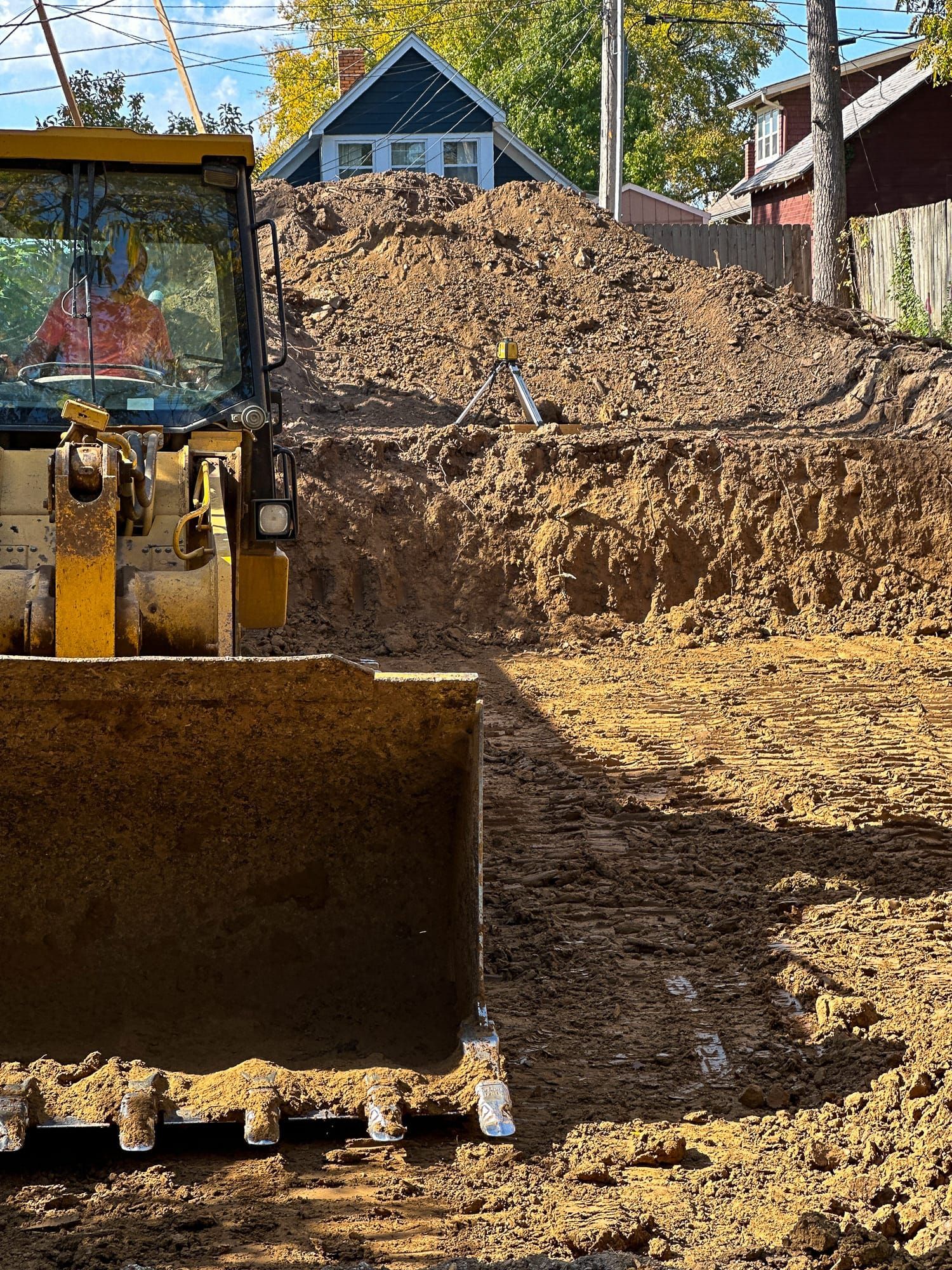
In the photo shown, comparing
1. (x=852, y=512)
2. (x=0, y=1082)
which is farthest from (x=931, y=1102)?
(x=852, y=512)

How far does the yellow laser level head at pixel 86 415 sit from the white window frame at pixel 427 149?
25043 mm

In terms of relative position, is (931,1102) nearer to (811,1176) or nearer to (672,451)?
(811,1176)

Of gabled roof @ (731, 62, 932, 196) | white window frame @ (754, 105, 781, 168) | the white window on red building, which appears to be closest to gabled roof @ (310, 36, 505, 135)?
gabled roof @ (731, 62, 932, 196)

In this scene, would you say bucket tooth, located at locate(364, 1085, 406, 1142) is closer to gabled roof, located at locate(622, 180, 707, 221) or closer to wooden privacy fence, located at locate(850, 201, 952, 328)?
wooden privacy fence, located at locate(850, 201, 952, 328)

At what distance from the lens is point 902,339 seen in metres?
17.0

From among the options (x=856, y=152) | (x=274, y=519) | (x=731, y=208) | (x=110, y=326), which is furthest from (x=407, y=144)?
(x=274, y=519)

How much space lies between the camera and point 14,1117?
357 cm

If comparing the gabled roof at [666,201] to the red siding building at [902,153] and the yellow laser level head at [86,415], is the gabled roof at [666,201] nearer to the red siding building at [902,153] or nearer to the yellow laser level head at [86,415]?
the red siding building at [902,153]

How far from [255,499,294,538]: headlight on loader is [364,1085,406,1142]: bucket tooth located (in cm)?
288

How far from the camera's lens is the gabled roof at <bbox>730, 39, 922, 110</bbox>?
3509 centimetres

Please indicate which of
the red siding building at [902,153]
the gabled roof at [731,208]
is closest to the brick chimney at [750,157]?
the gabled roof at [731,208]

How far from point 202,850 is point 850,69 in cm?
3780

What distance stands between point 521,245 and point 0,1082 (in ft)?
51.9

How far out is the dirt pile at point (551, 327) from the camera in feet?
49.9
